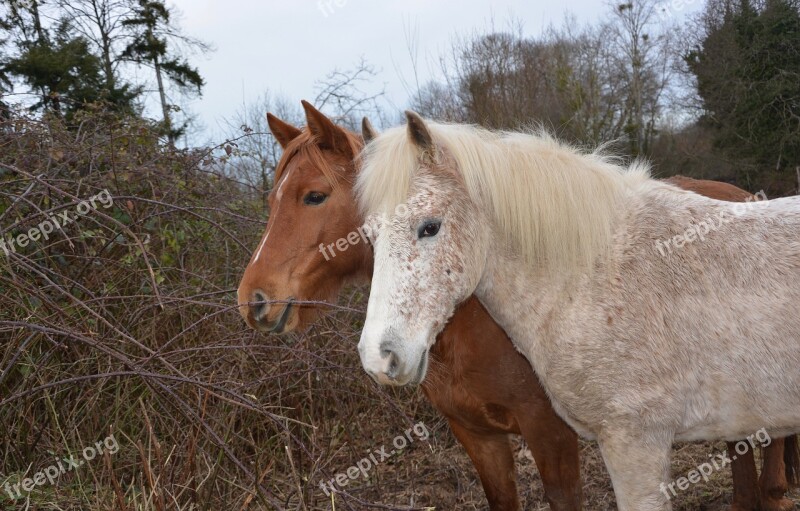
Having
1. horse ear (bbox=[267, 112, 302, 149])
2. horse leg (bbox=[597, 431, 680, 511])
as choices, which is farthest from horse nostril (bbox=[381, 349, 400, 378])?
horse ear (bbox=[267, 112, 302, 149])

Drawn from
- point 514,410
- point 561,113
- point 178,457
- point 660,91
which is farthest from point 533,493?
point 660,91

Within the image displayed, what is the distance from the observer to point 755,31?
18.1 metres

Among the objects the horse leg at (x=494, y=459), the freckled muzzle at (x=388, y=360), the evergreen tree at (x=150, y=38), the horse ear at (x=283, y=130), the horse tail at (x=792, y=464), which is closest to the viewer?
the freckled muzzle at (x=388, y=360)

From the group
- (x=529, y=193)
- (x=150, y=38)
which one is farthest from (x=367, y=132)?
(x=150, y=38)

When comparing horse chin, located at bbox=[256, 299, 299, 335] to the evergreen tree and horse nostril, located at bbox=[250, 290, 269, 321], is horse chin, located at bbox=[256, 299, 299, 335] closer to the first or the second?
horse nostril, located at bbox=[250, 290, 269, 321]

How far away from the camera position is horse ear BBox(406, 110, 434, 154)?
2184mm

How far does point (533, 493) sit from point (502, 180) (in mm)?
2672

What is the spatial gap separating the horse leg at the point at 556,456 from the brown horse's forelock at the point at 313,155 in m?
1.52

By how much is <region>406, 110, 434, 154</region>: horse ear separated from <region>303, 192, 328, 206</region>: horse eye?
2.54 feet
